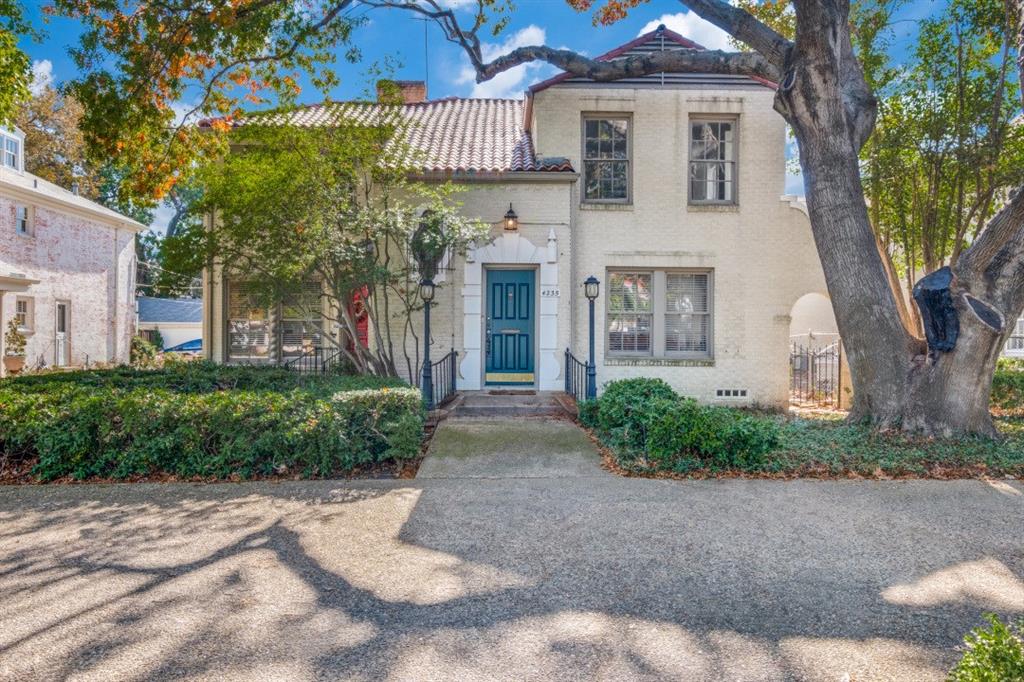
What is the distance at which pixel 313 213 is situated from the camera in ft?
27.8

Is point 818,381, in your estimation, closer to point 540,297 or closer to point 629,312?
point 629,312

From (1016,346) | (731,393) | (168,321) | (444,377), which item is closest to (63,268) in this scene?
(168,321)

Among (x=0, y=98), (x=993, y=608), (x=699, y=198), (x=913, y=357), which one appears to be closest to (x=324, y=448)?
(x=993, y=608)

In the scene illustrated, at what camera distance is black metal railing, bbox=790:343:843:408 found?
12.9 m

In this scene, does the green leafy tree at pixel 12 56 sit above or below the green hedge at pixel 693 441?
above

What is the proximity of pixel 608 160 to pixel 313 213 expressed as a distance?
235 inches

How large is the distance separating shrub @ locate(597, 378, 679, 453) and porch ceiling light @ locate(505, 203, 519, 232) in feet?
12.7

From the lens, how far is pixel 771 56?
26.0 ft

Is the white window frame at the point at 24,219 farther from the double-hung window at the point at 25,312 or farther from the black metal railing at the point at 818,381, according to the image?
the black metal railing at the point at 818,381

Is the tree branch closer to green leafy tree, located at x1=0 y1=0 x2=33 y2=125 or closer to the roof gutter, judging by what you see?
the roof gutter

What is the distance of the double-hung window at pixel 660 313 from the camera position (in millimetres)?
11336

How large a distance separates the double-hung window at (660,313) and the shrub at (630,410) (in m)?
3.12

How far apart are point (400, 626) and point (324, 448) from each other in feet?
10.8

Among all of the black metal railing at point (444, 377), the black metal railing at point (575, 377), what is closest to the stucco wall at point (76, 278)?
the black metal railing at point (444, 377)
